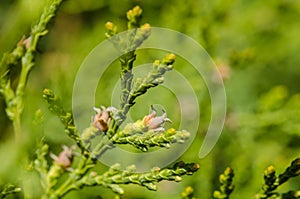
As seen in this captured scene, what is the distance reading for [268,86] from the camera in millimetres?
3168

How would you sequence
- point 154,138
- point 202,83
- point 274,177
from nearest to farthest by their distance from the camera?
point 154,138 → point 274,177 → point 202,83

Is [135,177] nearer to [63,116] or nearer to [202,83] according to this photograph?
[63,116]

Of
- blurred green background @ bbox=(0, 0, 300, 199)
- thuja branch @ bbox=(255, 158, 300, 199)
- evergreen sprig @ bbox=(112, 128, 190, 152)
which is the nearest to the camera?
evergreen sprig @ bbox=(112, 128, 190, 152)

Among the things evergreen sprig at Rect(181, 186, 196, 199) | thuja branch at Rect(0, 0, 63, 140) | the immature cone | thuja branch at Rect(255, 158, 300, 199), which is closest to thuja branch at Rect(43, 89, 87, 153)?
the immature cone

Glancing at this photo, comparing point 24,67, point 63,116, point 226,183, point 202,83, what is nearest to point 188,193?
point 226,183

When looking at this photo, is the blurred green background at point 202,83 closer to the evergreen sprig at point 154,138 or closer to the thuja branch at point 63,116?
the thuja branch at point 63,116

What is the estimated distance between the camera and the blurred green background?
92.4 inches

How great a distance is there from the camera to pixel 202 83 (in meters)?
2.55

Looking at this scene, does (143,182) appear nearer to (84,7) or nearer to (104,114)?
(104,114)

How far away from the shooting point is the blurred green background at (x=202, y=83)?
2348mm

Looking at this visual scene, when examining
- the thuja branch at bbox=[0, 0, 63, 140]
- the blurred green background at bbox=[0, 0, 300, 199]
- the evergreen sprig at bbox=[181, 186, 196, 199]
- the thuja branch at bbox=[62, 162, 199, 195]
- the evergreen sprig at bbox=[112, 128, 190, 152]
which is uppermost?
the blurred green background at bbox=[0, 0, 300, 199]

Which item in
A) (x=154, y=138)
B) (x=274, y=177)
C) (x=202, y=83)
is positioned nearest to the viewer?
(x=154, y=138)

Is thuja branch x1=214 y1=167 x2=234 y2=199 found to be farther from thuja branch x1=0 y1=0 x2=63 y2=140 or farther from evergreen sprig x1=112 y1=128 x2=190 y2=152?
thuja branch x1=0 y1=0 x2=63 y2=140

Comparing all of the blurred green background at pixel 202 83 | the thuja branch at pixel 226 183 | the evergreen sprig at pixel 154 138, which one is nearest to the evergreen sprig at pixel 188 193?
the thuja branch at pixel 226 183
